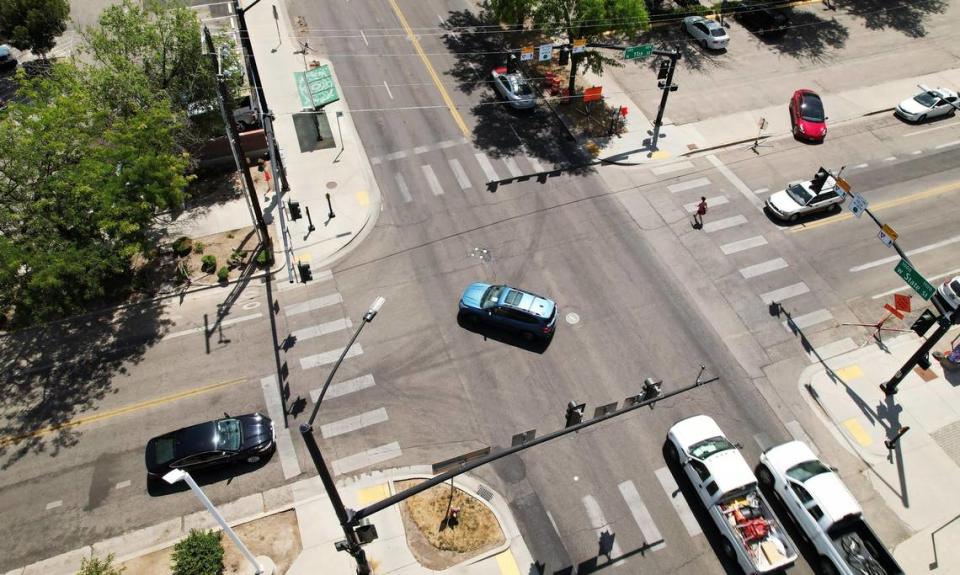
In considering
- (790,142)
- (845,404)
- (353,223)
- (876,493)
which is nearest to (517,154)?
(353,223)

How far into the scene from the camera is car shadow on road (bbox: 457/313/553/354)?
25.7m

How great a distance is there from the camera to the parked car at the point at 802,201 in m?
30.6

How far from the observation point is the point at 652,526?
2058 cm

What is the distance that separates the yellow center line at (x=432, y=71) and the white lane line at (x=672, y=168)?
Result: 459 inches

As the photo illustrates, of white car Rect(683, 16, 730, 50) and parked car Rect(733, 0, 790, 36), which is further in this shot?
parked car Rect(733, 0, 790, 36)

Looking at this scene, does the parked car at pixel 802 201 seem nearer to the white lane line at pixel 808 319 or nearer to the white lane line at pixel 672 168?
the white lane line at pixel 672 168

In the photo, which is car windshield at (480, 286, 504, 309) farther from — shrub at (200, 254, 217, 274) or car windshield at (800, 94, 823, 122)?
car windshield at (800, 94, 823, 122)

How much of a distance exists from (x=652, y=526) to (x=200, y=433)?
1672cm

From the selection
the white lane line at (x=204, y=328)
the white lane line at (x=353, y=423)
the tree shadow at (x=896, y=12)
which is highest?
the tree shadow at (x=896, y=12)

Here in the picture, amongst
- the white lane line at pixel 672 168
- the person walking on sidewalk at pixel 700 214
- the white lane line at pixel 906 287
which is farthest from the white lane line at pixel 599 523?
the white lane line at pixel 672 168

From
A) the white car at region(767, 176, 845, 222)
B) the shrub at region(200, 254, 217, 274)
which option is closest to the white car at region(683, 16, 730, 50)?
the white car at region(767, 176, 845, 222)

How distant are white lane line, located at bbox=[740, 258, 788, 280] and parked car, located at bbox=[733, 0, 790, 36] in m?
25.5

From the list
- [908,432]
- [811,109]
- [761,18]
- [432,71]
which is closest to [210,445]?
[908,432]

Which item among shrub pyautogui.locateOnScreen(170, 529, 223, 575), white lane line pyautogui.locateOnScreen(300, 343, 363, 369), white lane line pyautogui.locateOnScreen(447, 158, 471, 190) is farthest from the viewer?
white lane line pyautogui.locateOnScreen(447, 158, 471, 190)
